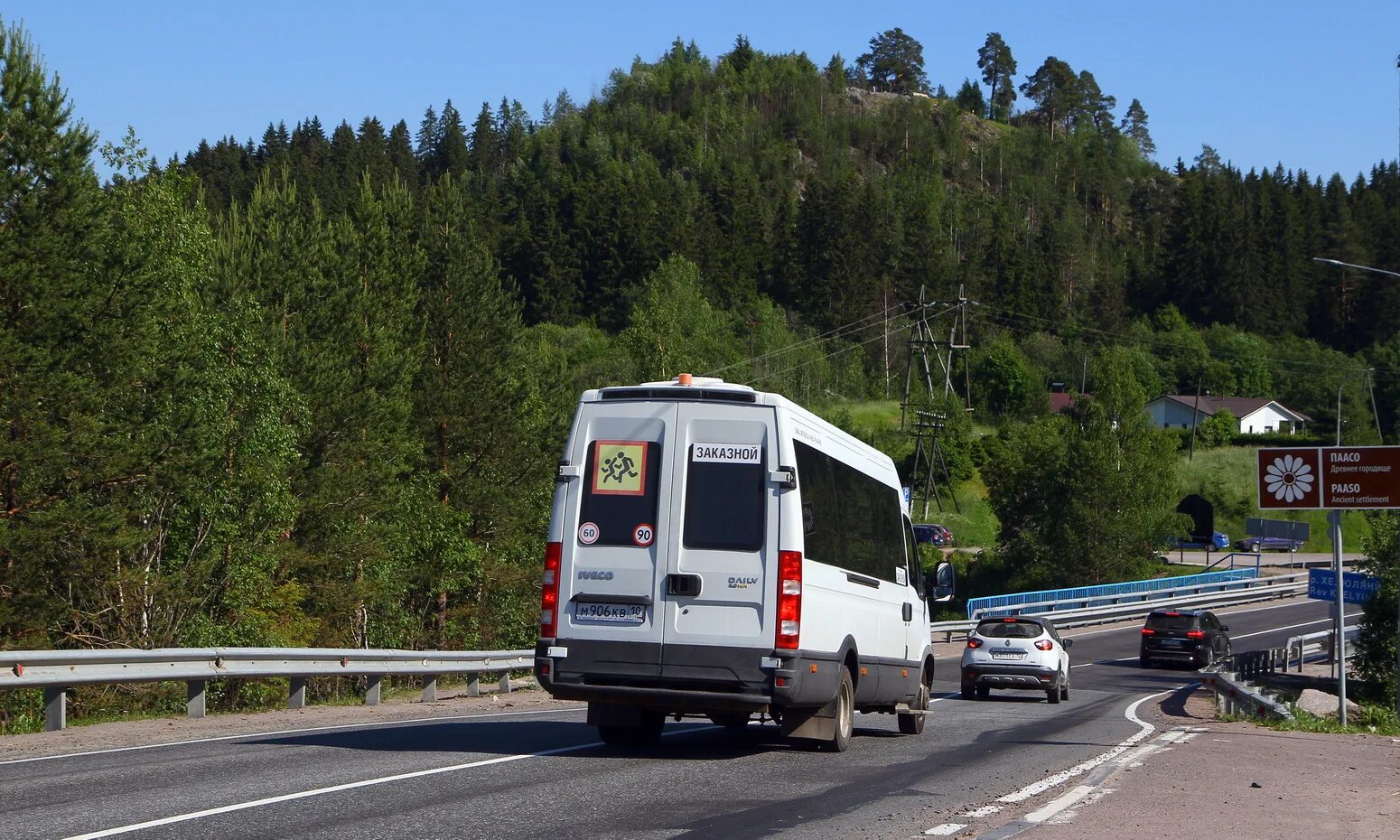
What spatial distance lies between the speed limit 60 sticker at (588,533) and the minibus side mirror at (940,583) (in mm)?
5109

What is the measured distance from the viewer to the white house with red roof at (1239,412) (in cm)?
13638

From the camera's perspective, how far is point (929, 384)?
286 feet

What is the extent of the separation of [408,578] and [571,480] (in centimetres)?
4047

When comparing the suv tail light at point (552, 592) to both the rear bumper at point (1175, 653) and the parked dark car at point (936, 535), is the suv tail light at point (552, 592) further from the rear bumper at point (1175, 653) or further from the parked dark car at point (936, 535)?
the parked dark car at point (936, 535)

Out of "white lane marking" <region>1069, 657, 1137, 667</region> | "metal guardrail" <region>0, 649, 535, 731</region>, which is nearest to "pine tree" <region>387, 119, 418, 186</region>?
"white lane marking" <region>1069, 657, 1137, 667</region>

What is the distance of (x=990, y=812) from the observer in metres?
9.62

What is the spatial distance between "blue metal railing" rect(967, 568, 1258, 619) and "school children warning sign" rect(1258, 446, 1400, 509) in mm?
35515

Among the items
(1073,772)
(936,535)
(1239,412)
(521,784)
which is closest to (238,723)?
(521,784)

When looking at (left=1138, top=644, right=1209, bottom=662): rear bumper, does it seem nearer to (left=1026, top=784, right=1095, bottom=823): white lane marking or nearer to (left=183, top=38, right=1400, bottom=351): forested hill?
(left=1026, top=784, right=1095, bottom=823): white lane marking

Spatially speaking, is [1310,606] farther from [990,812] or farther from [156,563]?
[990,812]

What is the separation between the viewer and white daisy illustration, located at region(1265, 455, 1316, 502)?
18.4 meters

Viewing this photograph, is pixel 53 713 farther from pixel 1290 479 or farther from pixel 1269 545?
pixel 1269 545

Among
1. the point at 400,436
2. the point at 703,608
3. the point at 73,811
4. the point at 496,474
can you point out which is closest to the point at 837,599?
the point at 703,608

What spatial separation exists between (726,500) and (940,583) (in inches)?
206
